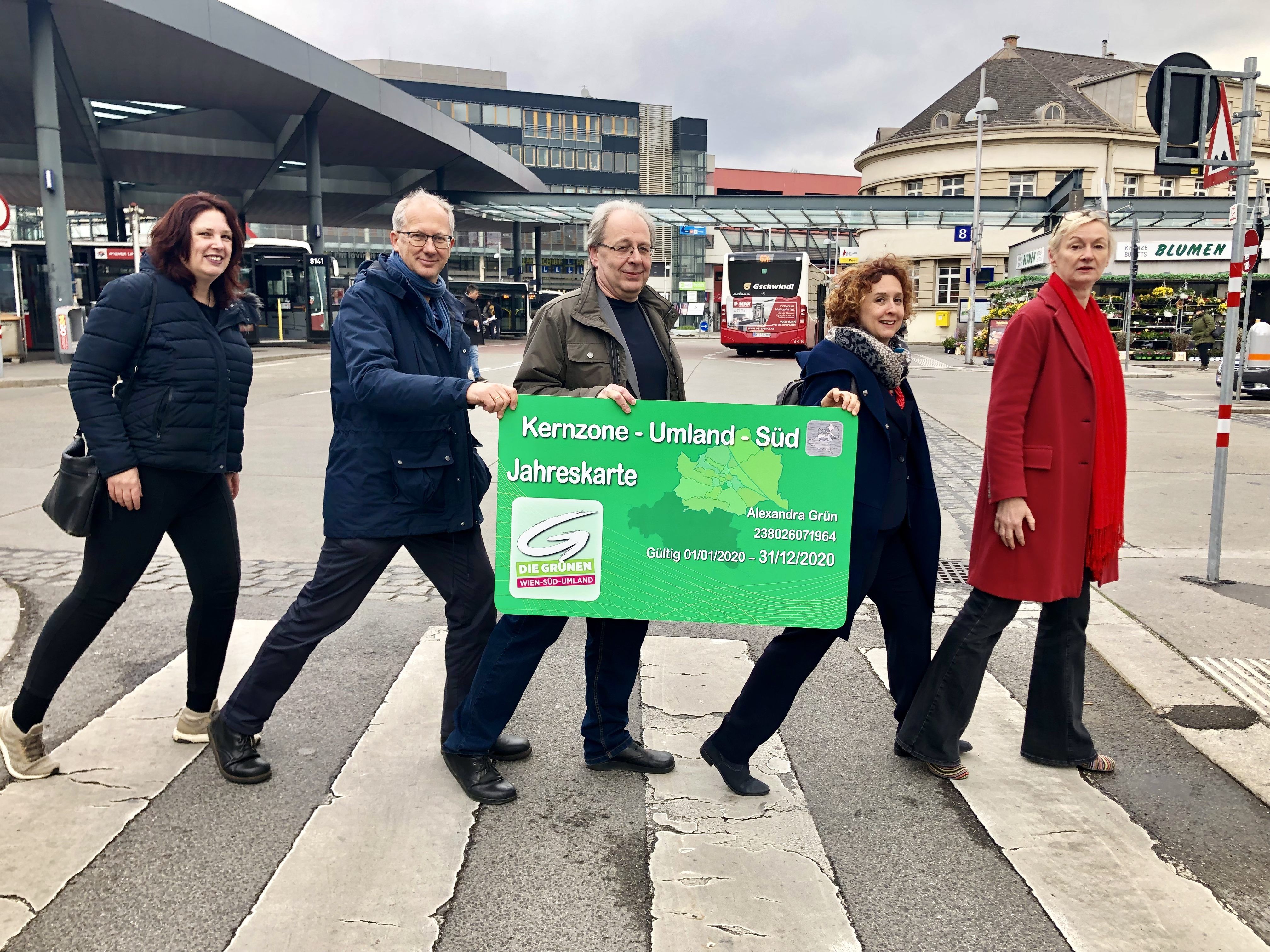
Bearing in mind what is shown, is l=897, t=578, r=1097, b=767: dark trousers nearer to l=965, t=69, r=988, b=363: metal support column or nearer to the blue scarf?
the blue scarf

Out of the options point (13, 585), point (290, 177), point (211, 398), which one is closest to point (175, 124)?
point (290, 177)

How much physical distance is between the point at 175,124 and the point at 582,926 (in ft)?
118

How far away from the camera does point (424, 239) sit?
132 inches

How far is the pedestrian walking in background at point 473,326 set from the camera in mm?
3742

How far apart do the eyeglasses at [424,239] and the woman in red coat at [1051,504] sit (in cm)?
187

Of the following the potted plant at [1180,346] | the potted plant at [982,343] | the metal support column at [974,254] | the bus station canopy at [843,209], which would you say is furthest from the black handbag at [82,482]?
the bus station canopy at [843,209]

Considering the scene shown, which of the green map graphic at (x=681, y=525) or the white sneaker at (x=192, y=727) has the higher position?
the green map graphic at (x=681, y=525)

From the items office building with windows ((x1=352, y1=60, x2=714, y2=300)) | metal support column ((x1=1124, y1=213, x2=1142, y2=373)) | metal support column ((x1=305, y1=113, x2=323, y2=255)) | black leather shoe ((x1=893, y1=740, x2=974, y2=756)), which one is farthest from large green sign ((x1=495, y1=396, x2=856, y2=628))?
office building with windows ((x1=352, y1=60, x2=714, y2=300))

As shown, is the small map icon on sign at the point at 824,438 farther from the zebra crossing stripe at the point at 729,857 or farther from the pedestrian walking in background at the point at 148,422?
the pedestrian walking in background at the point at 148,422

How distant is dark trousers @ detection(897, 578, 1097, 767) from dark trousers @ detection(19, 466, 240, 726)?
95.7 inches

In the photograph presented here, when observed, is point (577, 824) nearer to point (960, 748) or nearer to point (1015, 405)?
point (960, 748)

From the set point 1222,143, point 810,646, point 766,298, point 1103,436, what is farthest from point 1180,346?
point 810,646

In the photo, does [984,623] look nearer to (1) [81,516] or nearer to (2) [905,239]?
(1) [81,516]

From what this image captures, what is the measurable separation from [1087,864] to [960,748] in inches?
30.0
